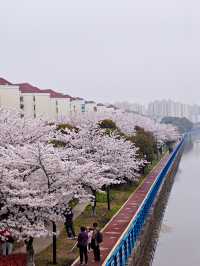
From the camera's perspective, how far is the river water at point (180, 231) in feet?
72.7

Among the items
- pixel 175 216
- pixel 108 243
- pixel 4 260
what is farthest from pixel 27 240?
pixel 175 216

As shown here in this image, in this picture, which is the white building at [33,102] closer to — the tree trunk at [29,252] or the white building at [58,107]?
the white building at [58,107]

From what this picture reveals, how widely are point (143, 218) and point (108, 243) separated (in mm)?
4890

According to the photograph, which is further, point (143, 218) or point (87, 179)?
point (143, 218)

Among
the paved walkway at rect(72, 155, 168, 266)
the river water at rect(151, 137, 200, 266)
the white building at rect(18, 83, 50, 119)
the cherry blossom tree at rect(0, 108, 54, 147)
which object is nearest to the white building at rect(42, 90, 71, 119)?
the white building at rect(18, 83, 50, 119)

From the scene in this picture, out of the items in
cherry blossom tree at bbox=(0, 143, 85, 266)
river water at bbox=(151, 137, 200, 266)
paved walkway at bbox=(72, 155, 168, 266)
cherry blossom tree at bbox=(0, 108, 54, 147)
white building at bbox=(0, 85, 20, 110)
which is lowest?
river water at bbox=(151, 137, 200, 266)

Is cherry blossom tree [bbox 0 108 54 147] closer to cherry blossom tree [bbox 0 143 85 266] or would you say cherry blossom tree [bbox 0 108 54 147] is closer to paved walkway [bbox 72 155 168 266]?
paved walkway [bbox 72 155 168 266]

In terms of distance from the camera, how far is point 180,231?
90.3 feet

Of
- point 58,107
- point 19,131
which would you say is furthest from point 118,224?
point 58,107

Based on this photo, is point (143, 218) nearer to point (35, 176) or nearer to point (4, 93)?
point (35, 176)

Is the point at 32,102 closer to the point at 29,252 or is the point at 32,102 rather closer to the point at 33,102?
the point at 33,102

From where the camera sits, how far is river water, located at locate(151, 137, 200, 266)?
72.7 feet

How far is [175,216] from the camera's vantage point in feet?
106

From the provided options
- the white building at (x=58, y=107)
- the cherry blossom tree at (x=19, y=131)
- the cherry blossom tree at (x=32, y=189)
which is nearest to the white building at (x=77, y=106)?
the white building at (x=58, y=107)
